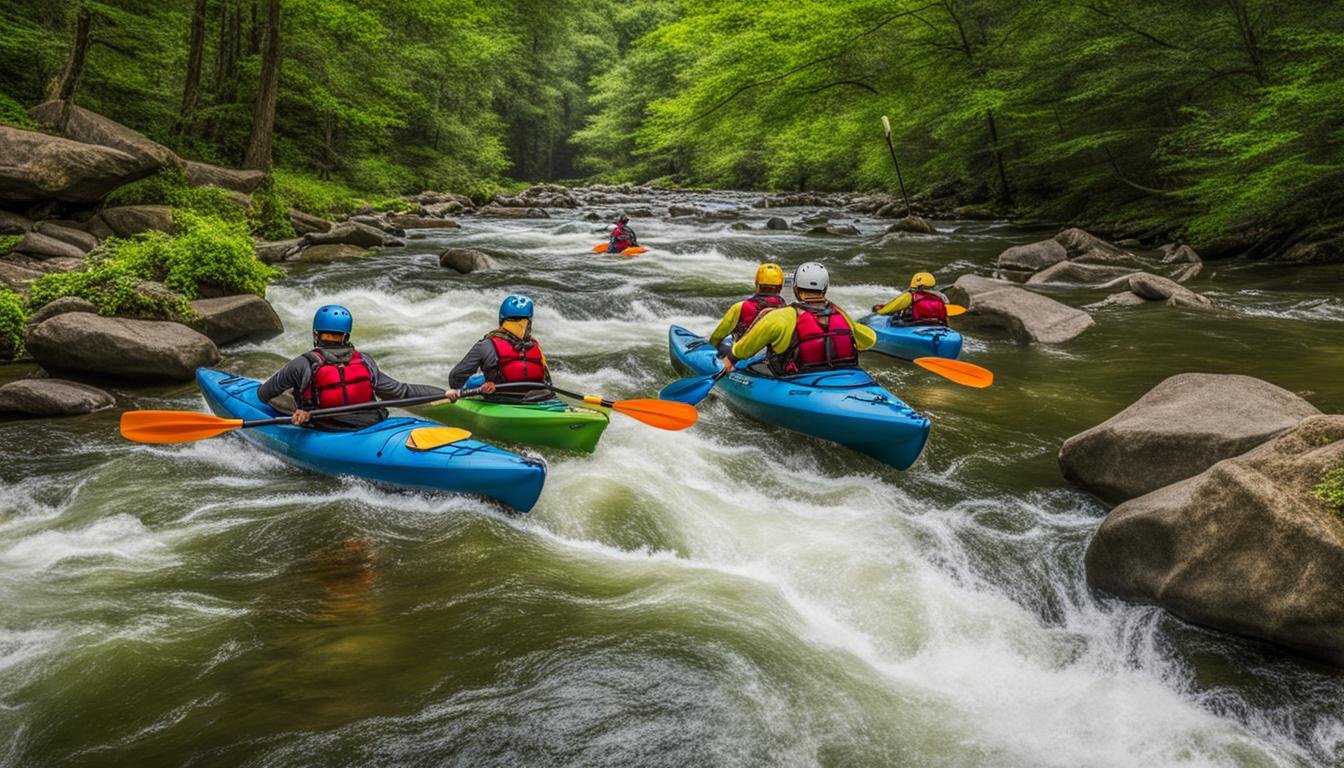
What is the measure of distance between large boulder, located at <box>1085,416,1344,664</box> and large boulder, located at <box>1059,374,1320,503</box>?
2.08 feet

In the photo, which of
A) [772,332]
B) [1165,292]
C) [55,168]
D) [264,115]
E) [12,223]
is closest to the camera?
[772,332]

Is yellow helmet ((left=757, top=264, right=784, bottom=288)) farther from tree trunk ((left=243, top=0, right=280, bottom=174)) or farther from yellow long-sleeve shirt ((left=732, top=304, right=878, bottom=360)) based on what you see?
tree trunk ((left=243, top=0, right=280, bottom=174))

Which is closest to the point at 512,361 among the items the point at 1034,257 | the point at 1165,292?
the point at 1165,292

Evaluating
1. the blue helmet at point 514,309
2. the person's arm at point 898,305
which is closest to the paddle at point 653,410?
the blue helmet at point 514,309

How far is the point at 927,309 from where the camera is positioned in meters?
7.95

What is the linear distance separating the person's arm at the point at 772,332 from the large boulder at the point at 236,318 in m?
5.15

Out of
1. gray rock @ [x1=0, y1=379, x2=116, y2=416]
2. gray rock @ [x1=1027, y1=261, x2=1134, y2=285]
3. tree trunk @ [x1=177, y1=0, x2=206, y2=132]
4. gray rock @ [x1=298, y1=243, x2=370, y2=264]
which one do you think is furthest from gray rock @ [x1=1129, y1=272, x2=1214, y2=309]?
tree trunk @ [x1=177, y1=0, x2=206, y2=132]

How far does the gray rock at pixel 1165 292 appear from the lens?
948cm

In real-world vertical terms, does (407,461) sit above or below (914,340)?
below

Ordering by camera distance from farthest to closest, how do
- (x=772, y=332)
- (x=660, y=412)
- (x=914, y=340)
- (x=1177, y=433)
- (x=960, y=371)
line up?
1. (x=914, y=340)
2. (x=960, y=371)
3. (x=772, y=332)
4. (x=660, y=412)
5. (x=1177, y=433)

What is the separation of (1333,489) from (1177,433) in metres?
1.22

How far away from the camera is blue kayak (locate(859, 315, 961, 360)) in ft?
24.6

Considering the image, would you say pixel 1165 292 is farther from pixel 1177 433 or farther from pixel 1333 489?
pixel 1333 489

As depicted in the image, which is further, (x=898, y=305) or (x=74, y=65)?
(x=74, y=65)
